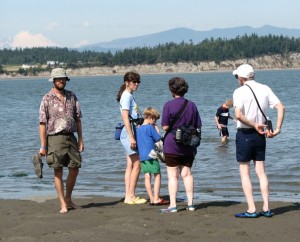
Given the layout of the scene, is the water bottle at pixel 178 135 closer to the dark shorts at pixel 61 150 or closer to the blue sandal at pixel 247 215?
the blue sandal at pixel 247 215

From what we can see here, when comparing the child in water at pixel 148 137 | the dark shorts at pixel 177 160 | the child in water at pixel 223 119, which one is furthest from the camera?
the child in water at pixel 223 119

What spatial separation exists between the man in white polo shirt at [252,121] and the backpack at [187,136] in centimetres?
57

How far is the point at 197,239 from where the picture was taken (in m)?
7.40

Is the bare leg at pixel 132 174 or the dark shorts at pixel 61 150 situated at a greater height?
the dark shorts at pixel 61 150

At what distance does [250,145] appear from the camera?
835 centimetres

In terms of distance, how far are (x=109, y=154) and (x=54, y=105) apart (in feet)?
33.0

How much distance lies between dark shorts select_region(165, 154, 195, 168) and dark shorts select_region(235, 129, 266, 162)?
79 centimetres

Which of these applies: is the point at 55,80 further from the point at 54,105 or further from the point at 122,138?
the point at 122,138

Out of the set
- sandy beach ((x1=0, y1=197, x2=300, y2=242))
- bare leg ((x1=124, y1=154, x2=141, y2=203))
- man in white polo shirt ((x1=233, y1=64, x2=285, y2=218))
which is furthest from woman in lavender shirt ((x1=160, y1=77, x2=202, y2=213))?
bare leg ((x1=124, y1=154, x2=141, y2=203))

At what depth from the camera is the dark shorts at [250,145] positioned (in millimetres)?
8359

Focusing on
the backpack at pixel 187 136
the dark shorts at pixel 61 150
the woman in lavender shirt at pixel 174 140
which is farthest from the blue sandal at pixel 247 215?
the dark shorts at pixel 61 150

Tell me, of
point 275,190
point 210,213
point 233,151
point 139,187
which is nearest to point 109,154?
point 233,151

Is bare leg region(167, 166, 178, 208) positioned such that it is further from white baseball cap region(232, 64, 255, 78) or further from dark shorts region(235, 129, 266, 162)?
white baseball cap region(232, 64, 255, 78)

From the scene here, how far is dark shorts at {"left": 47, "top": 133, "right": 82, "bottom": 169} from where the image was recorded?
909 centimetres
